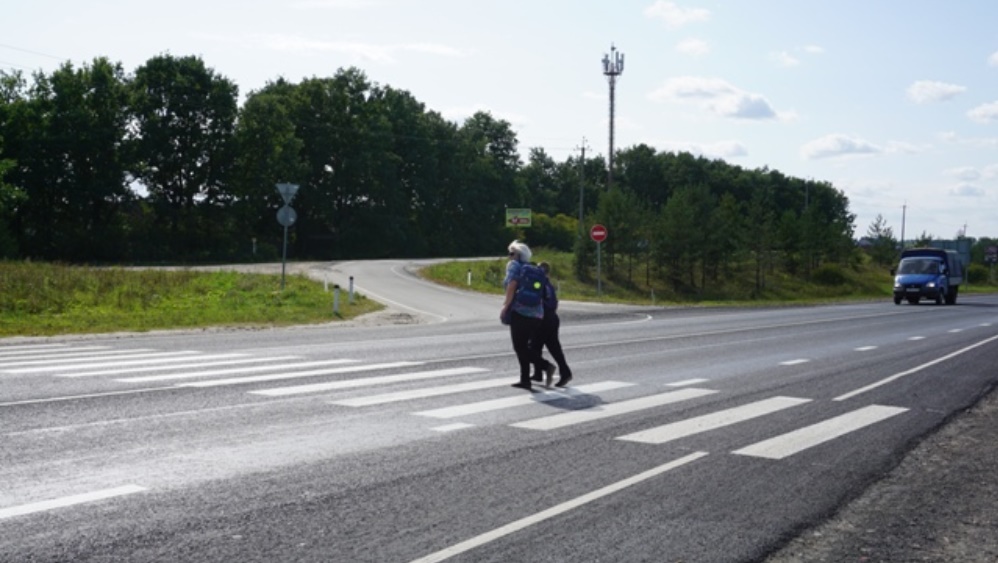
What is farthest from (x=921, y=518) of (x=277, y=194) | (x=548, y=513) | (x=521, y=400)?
(x=277, y=194)

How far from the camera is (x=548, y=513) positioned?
21.2 ft

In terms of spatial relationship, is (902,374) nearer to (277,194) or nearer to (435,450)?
(435,450)

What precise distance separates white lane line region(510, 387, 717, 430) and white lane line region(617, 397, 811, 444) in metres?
0.81

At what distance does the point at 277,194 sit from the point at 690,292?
3261 centimetres

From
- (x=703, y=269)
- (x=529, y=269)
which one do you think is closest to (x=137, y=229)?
(x=703, y=269)

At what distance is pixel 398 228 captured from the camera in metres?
91.3

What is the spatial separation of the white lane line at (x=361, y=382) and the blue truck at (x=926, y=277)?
134ft

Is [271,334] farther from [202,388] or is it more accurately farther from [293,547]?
[293,547]

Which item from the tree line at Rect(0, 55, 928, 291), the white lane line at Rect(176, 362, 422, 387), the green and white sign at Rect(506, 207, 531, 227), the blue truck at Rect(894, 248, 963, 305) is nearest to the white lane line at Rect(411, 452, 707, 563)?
the white lane line at Rect(176, 362, 422, 387)

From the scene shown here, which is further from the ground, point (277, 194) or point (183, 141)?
point (183, 141)

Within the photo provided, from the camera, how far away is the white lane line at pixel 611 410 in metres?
Answer: 10.2

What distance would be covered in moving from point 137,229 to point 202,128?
860 centimetres

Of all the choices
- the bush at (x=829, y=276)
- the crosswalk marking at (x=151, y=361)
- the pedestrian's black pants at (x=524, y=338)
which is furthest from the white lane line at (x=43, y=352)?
the bush at (x=829, y=276)

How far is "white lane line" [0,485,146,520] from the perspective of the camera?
240 inches
